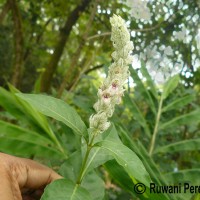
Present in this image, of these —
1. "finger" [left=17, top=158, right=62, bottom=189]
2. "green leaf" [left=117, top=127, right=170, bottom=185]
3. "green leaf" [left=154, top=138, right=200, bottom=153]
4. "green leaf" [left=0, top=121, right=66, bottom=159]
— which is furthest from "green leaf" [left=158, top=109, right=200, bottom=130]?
"finger" [left=17, top=158, right=62, bottom=189]

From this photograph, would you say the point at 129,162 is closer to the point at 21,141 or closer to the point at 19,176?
the point at 19,176

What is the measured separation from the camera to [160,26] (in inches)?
99.0

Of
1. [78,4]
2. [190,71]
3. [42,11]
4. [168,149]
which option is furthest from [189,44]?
[42,11]

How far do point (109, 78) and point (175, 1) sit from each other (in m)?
1.66

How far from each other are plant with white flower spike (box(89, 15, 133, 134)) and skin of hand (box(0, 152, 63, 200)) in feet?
0.81

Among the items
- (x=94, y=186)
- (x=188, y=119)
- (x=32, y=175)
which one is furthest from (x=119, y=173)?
(x=188, y=119)

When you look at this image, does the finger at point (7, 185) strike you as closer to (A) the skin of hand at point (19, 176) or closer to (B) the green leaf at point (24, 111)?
(A) the skin of hand at point (19, 176)

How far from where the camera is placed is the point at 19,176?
1.07 m

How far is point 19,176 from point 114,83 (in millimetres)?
413

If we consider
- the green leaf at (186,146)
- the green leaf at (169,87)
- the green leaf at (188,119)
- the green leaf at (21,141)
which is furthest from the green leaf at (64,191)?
the green leaf at (169,87)

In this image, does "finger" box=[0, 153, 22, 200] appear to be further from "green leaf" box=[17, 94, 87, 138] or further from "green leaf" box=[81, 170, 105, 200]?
"green leaf" box=[81, 170, 105, 200]

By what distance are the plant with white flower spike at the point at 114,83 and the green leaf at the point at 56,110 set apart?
0.32ft

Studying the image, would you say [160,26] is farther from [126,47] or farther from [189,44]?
[126,47]

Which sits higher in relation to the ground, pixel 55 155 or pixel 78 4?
pixel 78 4
